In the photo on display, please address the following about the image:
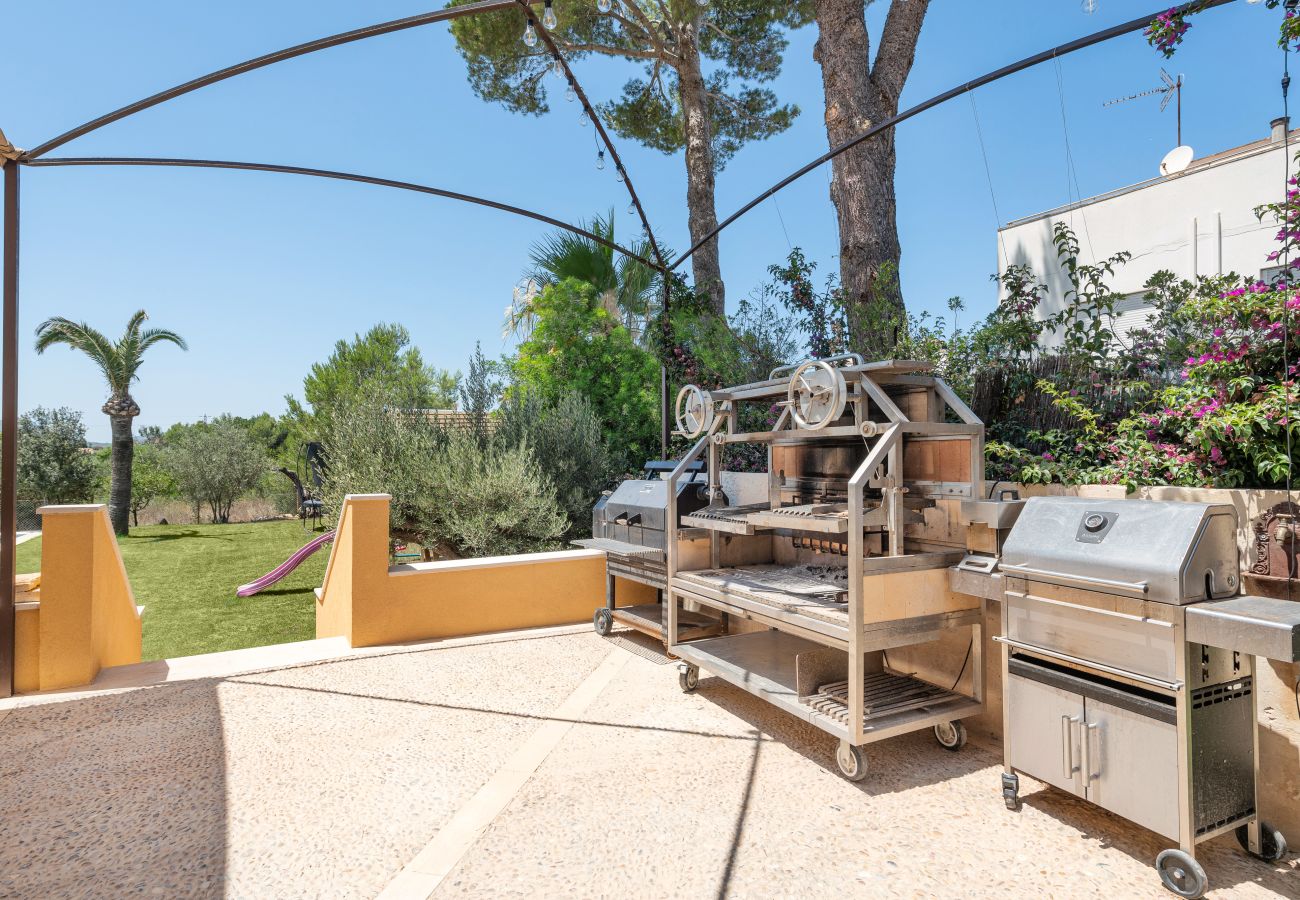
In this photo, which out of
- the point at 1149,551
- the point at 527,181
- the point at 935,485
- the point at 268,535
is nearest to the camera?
the point at 1149,551

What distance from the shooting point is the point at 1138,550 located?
206 cm

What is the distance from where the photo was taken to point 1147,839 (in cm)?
226

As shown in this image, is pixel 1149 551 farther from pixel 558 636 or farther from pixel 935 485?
pixel 558 636

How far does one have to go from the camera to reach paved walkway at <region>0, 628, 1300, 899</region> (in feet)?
6.75

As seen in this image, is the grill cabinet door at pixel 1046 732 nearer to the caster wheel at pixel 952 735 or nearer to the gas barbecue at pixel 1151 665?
the gas barbecue at pixel 1151 665

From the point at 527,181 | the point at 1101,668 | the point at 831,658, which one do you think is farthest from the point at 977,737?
the point at 527,181

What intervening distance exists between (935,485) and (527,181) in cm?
1135

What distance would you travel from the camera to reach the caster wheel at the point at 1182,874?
1.88 m

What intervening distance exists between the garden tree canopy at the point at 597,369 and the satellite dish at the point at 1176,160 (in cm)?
601

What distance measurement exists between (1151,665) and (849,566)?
3.19 ft

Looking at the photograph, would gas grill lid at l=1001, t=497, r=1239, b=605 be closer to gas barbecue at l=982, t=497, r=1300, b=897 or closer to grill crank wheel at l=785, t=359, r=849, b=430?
gas barbecue at l=982, t=497, r=1300, b=897

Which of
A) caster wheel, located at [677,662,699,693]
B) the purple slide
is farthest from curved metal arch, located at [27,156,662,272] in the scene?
the purple slide

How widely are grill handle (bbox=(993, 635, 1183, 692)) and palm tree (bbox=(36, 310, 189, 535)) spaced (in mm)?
20927

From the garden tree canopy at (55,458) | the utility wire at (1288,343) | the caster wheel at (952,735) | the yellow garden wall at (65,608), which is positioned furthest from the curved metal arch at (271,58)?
the garden tree canopy at (55,458)
